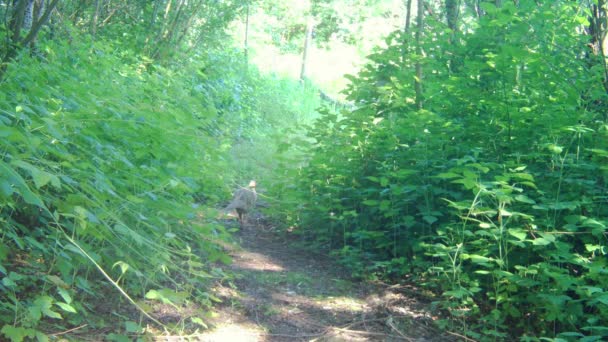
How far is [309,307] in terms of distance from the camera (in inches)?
176

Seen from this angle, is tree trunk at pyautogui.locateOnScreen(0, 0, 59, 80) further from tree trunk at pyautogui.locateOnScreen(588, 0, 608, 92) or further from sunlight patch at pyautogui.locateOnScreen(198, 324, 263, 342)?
tree trunk at pyautogui.locateOnScreen(588, 0, 608, 92)

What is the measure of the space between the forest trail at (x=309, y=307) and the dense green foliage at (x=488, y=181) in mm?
247

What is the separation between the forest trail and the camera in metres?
3.90

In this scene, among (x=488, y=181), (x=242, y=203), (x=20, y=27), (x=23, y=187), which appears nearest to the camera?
(x=23, y=187)

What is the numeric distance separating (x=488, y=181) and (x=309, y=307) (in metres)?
1.59

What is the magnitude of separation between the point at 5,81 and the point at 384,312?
10.0 ft

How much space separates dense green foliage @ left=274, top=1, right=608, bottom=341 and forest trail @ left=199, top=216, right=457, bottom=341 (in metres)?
0.25

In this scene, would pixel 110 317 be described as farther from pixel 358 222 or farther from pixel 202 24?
pixel 202 24

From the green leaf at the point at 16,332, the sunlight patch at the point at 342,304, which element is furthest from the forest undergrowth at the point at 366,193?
the sunlight patch at the point at 342,304

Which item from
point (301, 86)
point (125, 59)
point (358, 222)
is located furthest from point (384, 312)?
point (301, 86)

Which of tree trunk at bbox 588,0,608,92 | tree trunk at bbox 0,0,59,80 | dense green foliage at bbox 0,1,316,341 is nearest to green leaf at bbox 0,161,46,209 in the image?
dense green foliage at bbox 0,1,316,341

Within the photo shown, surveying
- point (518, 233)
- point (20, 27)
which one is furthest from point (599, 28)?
point (20, 27)

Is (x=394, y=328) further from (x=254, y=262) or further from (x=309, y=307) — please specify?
(x=254, y=262)

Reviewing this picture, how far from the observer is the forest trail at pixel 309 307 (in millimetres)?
3898
